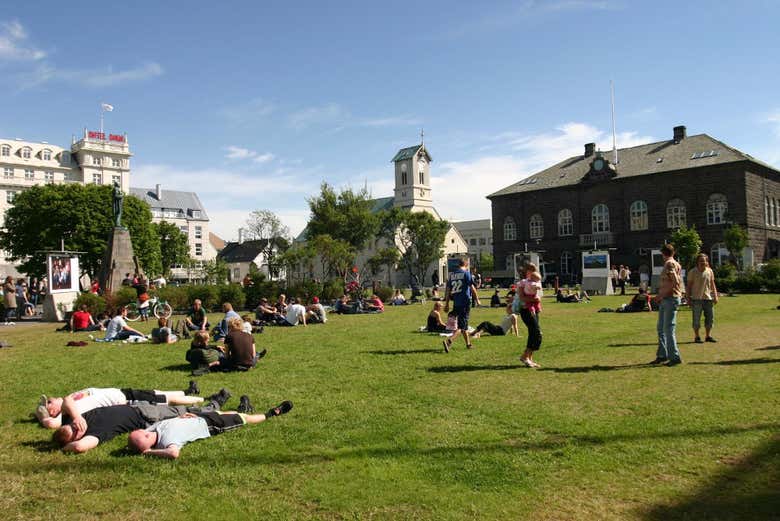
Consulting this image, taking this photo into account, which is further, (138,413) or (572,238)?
(572,238)

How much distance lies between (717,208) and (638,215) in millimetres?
6695

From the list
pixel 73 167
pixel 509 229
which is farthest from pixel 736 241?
pixel 73 167

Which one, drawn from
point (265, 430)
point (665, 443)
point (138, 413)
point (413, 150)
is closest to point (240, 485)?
point (265, 430)

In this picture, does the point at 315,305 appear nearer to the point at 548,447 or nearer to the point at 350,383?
→ the point at 350,383

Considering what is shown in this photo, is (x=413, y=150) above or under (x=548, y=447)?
above

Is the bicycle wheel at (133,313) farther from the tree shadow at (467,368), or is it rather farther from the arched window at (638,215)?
the arched window at (638,215)

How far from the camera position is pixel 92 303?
72.2 feet

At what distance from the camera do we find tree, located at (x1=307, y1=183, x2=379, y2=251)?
2343 inches

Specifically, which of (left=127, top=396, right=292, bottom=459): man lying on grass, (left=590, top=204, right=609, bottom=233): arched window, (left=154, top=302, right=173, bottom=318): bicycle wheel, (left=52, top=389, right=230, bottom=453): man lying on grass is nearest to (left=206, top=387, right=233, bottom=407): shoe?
(left=52, top=389, right=230, bottom=453): man lying on grass

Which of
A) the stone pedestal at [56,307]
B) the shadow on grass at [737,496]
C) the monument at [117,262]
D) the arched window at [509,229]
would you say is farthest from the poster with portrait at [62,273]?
the arched window at [509,229]

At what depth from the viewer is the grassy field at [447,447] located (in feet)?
14.4

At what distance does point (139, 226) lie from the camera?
55594 millimetres

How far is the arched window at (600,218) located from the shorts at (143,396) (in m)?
53.4

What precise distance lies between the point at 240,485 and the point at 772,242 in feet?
189
